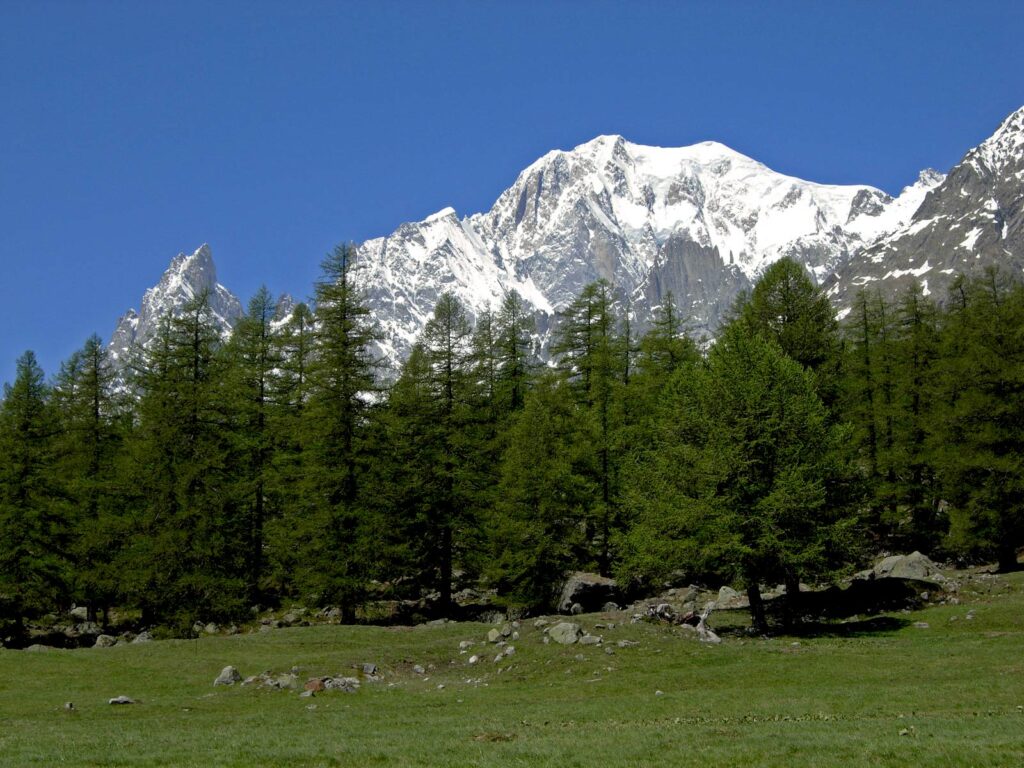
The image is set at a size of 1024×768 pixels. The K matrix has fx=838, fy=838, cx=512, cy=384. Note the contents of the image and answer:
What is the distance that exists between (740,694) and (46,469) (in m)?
35.0

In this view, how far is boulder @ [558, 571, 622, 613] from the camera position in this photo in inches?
1542

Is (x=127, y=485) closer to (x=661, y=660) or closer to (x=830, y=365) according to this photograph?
(x=661, y=660)

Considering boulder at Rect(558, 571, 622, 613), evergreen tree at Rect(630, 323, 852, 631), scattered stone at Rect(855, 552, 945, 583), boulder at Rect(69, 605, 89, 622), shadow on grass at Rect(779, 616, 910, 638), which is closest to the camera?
evergreen tree at Rect(630, 323, 852, 631)

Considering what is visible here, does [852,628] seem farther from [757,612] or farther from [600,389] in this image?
[600,389]

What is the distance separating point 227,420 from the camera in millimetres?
42281

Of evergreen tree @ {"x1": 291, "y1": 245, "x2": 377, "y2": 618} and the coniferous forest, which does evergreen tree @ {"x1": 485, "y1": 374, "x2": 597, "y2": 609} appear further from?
evergreen tree @ {"x1": 291, "y1": 245, "x2": 377, "y2": 618}

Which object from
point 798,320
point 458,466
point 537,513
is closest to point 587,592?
point 537,513

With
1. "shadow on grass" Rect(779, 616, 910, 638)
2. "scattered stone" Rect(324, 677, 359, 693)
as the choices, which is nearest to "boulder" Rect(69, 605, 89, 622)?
"scattered stone" Rect(324, 677, 359, 693)

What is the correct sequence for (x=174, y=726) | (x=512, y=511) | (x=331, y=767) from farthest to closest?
(x=512, y=511) < (x=174, y=726) < (x=331, y=767)

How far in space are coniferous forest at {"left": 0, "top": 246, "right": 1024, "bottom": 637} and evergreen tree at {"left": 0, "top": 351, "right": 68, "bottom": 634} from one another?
11cm

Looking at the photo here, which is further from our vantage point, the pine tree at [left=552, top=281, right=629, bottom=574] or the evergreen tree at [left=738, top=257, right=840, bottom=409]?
the pine tree at [left=552, top=281, right=629, bottom=574]

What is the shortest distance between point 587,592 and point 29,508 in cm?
2634

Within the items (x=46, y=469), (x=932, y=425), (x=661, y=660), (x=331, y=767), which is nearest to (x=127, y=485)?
(x=46, y=469)

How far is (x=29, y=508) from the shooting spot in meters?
39.0
